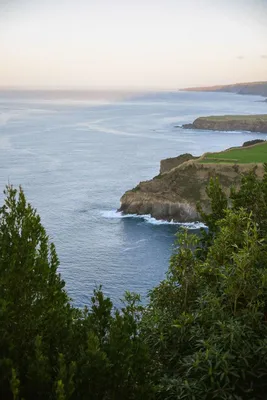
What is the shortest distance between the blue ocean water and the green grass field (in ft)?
49.5

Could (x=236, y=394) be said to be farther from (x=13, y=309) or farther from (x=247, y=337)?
(x=13, y=309)

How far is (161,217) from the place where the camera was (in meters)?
71.1

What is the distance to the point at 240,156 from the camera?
80.6 m

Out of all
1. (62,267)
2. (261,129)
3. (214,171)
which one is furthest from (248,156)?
(261,129)

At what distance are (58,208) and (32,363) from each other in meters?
64.5

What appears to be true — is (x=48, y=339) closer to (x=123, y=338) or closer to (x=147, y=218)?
(x=123, y=338)

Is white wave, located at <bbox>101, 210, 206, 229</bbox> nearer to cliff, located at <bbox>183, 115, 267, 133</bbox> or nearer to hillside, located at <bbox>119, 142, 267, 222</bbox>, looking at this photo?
hillside, located at <bbox>119, 142, 267, 222</bbox>

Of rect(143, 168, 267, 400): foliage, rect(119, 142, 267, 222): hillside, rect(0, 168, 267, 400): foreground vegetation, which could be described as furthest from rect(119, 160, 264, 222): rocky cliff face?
rect(0, 168, 267, 400): foreground vegetation

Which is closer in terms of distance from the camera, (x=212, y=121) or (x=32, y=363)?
(x=32, y=363)

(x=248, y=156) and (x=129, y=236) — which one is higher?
(x=248, y=156)

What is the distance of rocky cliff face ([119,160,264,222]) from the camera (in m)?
71.2

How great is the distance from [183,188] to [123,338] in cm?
6123

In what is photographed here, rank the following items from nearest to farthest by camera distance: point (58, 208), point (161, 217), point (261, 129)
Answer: point (161, 217) < point (58, 208) < point (261, 129)

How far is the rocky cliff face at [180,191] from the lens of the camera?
7125cm
